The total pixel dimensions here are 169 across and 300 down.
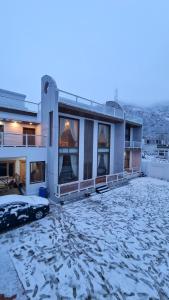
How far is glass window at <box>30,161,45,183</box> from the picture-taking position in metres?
12.9

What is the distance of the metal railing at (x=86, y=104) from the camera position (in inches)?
517

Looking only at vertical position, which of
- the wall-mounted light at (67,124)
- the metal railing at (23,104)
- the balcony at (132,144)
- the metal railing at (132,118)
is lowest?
the balcony at (132,144)

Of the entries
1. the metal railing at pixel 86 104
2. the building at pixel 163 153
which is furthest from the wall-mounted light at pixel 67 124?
the building at pixel 163 153

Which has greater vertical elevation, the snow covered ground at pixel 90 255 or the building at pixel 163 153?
the building at pixel 163 153

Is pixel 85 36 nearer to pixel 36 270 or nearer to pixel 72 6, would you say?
pixel 72 6

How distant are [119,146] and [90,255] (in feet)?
46.1

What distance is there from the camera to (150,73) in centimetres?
13462

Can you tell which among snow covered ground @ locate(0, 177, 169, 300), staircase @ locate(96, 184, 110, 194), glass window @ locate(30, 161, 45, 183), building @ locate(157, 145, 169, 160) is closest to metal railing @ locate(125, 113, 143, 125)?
staircase @ locate(96, 184, 110, 194)

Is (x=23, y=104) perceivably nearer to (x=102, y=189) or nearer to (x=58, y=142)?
(x=58, y=142)

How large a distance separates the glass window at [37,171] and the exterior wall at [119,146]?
30.3ft

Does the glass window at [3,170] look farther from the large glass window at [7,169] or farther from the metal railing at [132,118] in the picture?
the metal railing at [132,118]

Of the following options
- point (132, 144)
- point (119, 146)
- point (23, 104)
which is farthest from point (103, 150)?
point (23, 104)

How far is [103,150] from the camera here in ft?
61.0

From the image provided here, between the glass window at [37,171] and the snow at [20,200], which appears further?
the glass window at [37,171]
